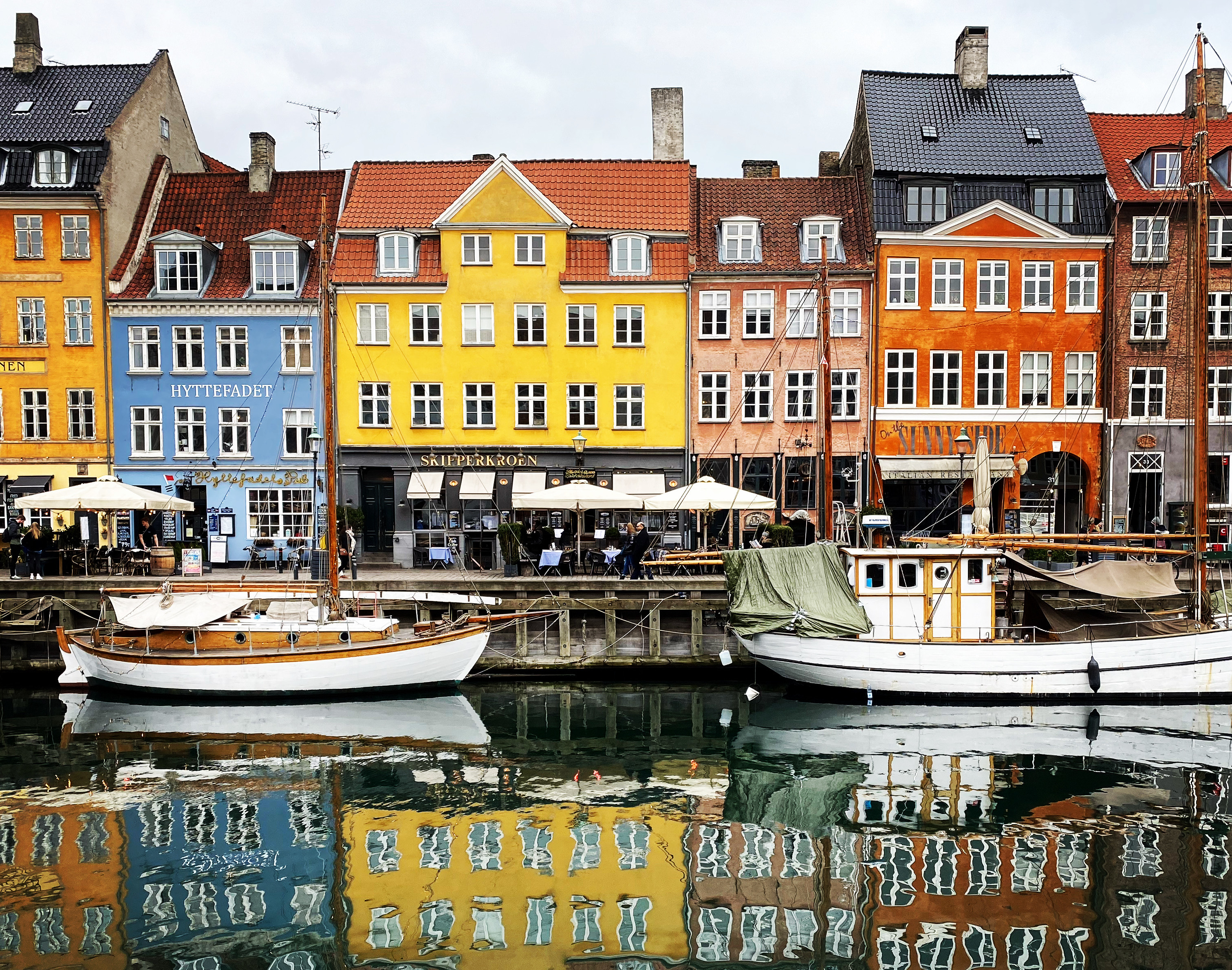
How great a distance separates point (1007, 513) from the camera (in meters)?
34.2

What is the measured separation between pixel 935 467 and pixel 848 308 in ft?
20.6

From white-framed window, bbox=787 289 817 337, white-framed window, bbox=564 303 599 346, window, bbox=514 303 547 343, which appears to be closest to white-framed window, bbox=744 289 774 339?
white-framed window, bbox=787 289 817 337

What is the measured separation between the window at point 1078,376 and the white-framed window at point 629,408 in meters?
14.8

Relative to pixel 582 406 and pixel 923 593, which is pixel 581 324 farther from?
pixel 923 593

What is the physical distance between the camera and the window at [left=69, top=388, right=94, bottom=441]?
116 ft

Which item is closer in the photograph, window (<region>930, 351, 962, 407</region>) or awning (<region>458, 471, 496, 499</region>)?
awning (<region>458, 471, 496, 499</region>)

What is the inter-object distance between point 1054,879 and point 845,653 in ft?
29.8

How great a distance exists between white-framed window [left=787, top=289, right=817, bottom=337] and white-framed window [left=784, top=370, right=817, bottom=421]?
54.2 inches

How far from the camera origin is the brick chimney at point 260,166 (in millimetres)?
38000

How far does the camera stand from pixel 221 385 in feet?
116

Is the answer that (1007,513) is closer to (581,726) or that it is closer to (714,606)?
(714,606)

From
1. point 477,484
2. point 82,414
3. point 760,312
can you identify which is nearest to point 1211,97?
point 760,312

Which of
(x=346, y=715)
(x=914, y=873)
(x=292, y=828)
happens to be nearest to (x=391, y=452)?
(x=346, y=715)

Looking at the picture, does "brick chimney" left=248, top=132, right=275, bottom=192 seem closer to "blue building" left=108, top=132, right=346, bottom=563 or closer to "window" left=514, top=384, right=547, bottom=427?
"blue building" left=108, top=132, right=346, bottom=563
